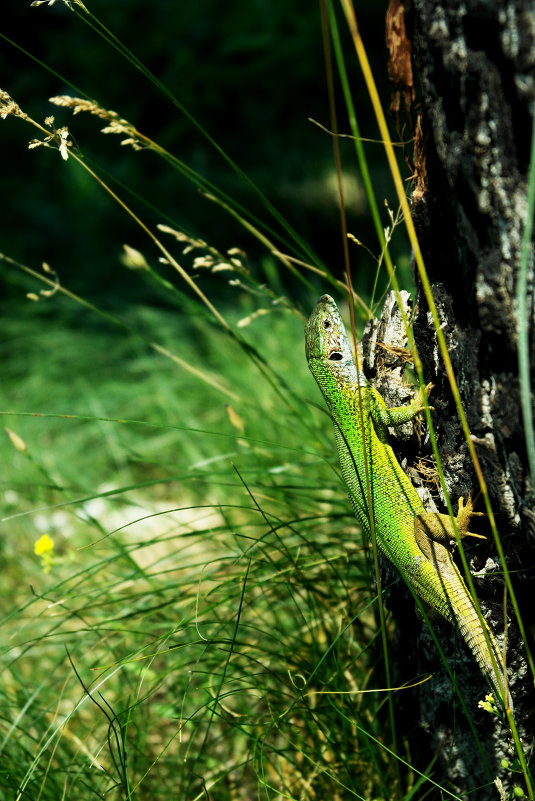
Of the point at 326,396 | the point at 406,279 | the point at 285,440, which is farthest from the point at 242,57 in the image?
the point at 326,396

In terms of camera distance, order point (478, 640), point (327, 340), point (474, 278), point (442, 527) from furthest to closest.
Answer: point (327, 340)
point (442, 527)
point (478, 640)
point (474, 278)

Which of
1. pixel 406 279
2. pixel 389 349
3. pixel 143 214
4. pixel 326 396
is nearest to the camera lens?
pixel 389 349

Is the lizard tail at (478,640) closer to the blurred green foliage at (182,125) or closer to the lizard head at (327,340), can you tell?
the lizard head at (327,340)

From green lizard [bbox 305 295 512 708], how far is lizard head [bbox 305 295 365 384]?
0.04 meters

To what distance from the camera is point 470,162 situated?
138 centimetres

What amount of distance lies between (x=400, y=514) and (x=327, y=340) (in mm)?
721

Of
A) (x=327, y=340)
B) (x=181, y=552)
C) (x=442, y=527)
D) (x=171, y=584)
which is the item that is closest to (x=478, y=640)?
(x=442, y=527)

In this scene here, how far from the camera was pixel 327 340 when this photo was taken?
241cm

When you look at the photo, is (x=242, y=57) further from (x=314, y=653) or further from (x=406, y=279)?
(x=314, y=653)

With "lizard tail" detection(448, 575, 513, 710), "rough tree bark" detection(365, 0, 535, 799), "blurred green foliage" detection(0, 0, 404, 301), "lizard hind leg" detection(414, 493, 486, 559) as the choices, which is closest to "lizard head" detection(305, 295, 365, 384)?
"rough tree bark" detection(365, 0, 535, 799)

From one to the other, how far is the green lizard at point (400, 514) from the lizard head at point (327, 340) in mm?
42

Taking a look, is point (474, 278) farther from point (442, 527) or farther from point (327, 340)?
point (327, 340)

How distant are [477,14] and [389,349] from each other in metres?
0.86

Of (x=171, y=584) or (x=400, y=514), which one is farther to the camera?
(x=171, y=584)
